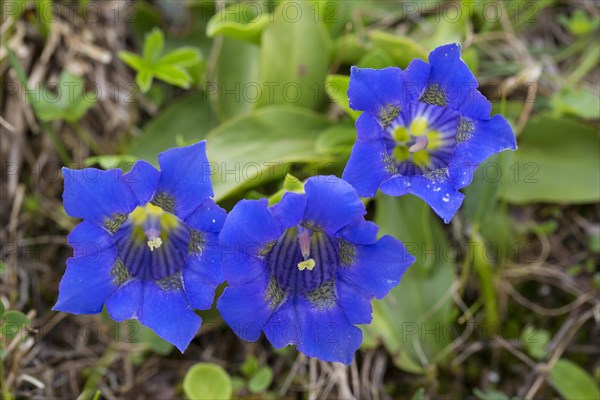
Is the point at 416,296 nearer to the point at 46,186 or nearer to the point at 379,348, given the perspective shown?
the point at 379,348

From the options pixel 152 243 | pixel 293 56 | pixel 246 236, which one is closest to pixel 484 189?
pixel 293 56

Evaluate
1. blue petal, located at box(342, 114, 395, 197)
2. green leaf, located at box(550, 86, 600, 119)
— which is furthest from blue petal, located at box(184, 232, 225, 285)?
green leaf, located at box(550, 86, 600, 119)

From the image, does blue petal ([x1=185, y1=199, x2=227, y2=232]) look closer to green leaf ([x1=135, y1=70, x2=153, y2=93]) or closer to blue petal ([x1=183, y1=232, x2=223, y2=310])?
blue petal ([x1=183, y1=232, x2=223, y2=310])

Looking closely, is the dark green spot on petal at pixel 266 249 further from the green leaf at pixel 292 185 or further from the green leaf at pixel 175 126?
the green leaf at pixel 175 126

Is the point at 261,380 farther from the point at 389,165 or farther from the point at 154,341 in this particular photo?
the point at 389,165

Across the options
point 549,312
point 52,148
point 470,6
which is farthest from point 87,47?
point 549,312
